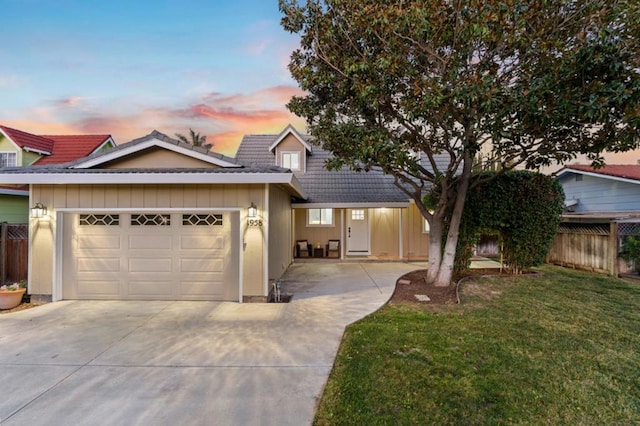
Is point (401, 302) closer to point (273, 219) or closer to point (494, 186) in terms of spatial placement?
point (273, 219)

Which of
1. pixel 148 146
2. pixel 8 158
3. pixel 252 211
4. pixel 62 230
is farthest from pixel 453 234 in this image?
pixel 8 158

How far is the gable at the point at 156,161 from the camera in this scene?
7.05 m

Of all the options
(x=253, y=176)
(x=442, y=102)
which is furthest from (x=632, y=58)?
(x=253, y=176)

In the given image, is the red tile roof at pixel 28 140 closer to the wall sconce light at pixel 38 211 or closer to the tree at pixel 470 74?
the wall sconce light at pixel 38 211

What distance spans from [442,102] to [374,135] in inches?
55.5

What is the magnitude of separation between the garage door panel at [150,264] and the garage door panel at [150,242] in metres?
0.25

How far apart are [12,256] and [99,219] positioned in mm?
2801

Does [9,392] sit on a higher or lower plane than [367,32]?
lower

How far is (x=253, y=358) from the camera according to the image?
406 cm

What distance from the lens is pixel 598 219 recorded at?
31.1 feet

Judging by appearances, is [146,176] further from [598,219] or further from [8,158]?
[598,219]

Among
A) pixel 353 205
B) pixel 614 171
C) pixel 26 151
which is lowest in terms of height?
pixel 353 205

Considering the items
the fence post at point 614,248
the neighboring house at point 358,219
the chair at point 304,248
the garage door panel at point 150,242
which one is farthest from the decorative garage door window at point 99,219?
the fence post at point 614,248

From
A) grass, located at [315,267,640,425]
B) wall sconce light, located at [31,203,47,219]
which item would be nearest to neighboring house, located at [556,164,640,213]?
grass, located at [315,267,640,425]
